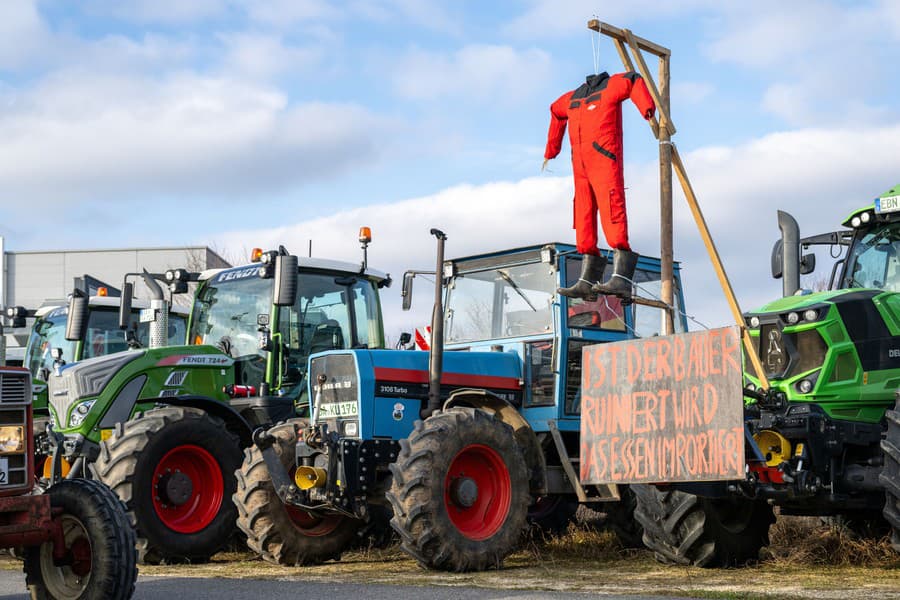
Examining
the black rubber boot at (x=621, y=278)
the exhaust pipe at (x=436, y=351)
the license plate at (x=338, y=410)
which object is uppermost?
the black rubber boot at (x=621, y=278)

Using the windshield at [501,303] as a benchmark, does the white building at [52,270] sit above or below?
above

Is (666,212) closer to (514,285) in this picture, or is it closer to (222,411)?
(514,285)

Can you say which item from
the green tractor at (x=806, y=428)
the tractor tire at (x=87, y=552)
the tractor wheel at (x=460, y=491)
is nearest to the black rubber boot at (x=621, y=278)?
the green tractor at (x=806, y=428)

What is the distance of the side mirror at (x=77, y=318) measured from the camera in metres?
12.2

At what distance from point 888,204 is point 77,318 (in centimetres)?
799

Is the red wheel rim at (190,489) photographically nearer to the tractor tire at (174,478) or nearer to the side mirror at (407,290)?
the tractor tire at (174,478)

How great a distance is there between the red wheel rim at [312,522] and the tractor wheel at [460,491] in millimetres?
1418

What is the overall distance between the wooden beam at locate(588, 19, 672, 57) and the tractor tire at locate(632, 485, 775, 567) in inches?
123

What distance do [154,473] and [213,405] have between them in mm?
1078

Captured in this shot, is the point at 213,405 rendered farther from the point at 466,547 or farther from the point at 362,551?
the point at 466,547

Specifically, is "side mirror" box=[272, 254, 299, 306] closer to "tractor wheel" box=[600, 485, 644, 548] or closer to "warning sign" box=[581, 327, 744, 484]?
"warning sign" box=[581, 327, 744, 484]

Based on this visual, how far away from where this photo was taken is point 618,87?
8.02m

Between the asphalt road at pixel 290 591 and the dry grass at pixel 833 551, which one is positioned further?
the dry grass at pixel 833 551

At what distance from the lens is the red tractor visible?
607 cm
